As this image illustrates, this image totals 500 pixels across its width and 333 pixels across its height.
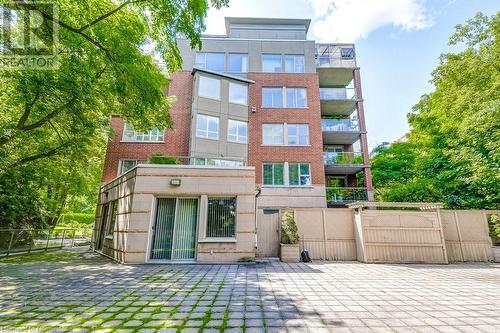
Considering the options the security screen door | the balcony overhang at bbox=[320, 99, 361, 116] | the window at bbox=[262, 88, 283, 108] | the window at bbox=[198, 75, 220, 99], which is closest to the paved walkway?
the security screen door

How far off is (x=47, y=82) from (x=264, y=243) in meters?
10.7

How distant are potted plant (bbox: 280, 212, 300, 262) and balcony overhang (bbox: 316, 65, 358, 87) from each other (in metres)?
15.4

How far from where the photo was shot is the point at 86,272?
739 centimetres

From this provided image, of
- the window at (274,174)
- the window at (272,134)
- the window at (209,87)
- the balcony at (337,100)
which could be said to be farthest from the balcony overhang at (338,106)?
the window at (209,87)

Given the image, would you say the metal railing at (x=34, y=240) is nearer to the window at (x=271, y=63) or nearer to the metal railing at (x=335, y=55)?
the window at (x=271, y=63)

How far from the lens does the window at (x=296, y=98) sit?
63.0 ft

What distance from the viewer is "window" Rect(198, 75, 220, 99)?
56.9ft

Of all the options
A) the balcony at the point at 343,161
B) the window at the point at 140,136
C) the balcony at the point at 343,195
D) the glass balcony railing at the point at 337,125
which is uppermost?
the glass balcony railing at the point at 337,125

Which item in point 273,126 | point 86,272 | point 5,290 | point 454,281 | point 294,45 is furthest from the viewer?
point 294,45

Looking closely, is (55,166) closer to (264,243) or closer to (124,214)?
(124,214)

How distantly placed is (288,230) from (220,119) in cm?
1011

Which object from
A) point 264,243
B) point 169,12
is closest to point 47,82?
point 169,12

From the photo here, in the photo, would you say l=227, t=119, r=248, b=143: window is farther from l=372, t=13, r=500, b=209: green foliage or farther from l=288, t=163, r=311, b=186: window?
l=372, t=13, r=500, b=209: green foliage

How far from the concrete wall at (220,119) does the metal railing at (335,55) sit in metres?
8.95
